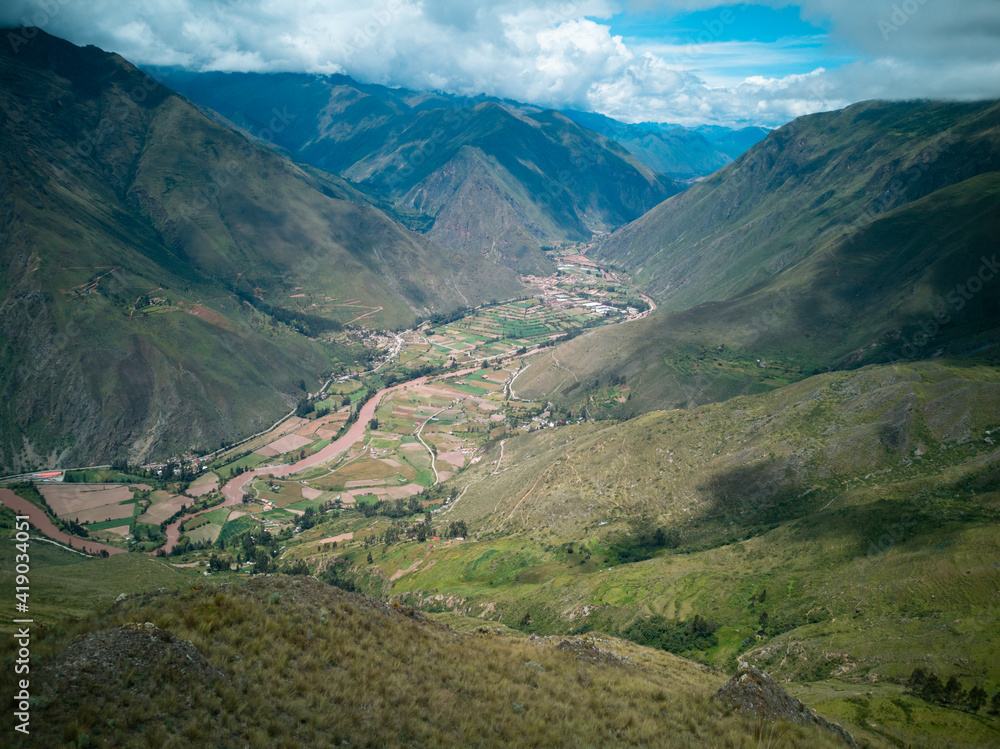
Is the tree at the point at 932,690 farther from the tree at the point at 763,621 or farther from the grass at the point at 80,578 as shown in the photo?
the grass at the point at 80,578

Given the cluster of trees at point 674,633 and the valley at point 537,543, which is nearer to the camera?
the valley at point 537,543

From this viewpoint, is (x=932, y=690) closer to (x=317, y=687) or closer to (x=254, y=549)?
(x=317, y=687)

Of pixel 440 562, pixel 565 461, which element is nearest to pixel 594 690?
pixel 440 562

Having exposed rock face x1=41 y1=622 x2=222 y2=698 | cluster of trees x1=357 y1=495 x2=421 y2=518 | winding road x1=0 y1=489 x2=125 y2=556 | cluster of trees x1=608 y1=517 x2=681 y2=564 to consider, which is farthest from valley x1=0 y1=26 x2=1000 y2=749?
winding road x1=0 y1=489 x2=125 y2=556

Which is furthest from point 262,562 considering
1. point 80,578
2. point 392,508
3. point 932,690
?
point 932,690

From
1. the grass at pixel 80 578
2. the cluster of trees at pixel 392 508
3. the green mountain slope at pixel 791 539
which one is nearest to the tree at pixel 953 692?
the green mountain slope at pixel 791 539

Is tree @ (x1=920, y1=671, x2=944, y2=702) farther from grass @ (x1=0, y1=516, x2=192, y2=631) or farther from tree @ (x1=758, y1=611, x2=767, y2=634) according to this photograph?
grass @ (x1=0, y1=516, x2=192, y2=631)
